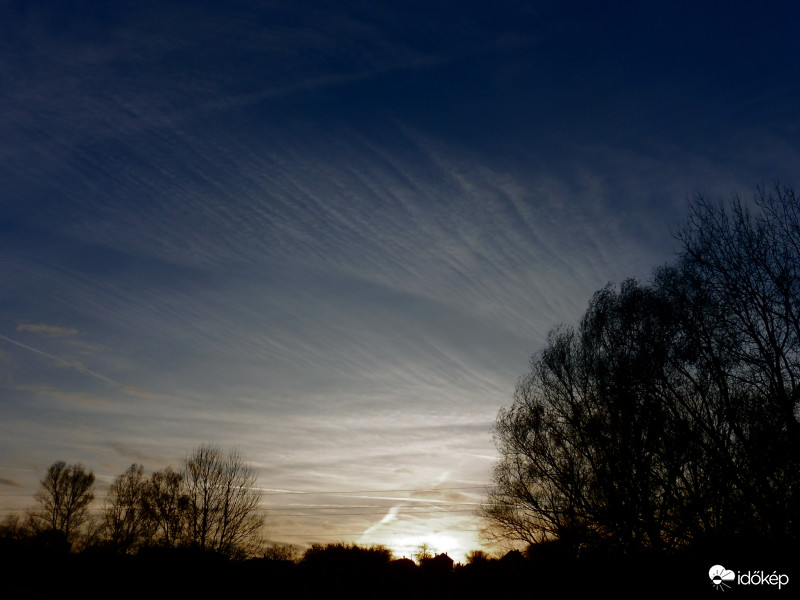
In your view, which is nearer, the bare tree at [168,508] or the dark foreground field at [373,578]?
the dark foreground field at [373,578]

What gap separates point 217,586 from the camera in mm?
32094

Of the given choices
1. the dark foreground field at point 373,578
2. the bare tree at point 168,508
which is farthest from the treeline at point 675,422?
the bare tree at point 168,508

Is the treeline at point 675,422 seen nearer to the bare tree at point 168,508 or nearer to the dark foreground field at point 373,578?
the dark foreground field at point 373,578

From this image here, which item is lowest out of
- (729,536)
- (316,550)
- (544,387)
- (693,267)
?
(316,550)

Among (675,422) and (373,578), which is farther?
(373,578)

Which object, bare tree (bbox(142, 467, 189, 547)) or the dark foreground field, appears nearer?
the dark foreground field

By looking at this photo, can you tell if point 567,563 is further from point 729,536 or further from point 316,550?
point 316,550

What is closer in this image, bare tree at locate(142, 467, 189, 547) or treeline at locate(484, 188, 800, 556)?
treeline at locate(484, 188, 800, 556)

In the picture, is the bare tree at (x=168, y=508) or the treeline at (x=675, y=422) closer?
the treeline at (x=675, y=422)

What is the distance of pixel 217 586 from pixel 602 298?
26453 mm

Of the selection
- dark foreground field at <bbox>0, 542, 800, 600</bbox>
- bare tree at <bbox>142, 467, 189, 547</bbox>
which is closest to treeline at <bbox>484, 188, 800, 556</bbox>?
dark foreground field at <bbox>0, 542, 800, 600</bbox>

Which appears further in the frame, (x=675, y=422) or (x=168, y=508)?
(x=168, y=508)

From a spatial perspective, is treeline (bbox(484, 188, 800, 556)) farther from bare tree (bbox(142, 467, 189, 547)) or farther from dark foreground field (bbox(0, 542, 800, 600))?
bare tree (bbox(142, 467, 189, 547))

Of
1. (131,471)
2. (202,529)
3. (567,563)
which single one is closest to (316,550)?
(202,529)
